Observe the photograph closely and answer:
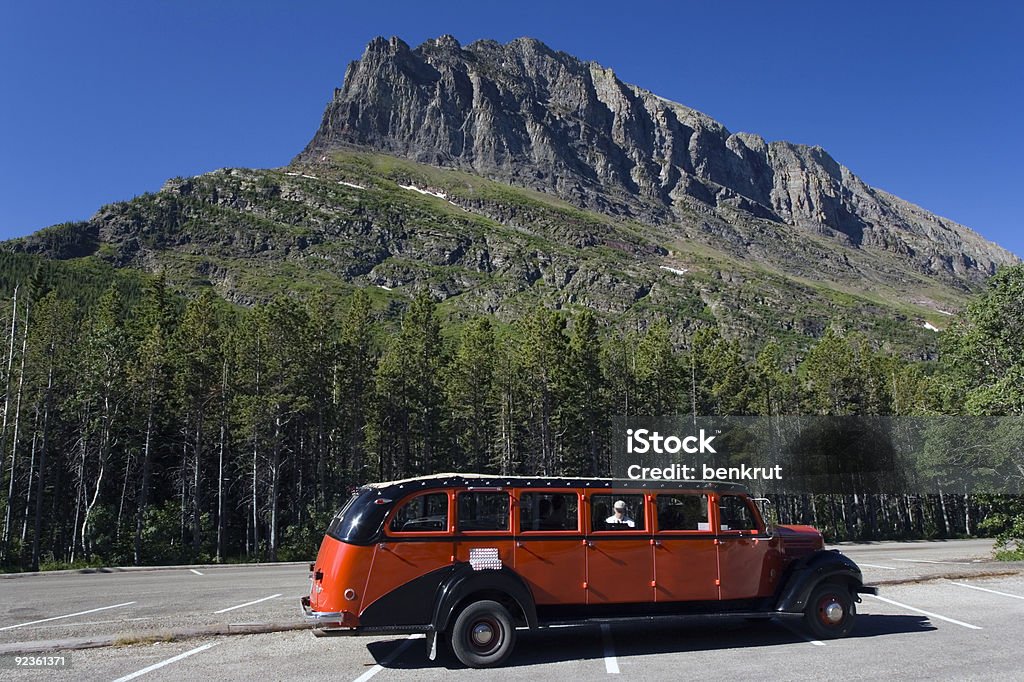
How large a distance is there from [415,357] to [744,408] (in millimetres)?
24037

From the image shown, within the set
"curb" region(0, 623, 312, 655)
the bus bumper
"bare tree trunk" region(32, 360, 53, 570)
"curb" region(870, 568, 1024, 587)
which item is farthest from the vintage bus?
"bare tree trunk" region(32, 360, 53, 570)

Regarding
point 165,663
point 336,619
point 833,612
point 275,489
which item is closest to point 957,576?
point 833,612

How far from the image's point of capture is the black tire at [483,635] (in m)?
8.70

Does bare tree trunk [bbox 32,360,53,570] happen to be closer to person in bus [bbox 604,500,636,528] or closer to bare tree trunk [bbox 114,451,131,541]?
bare tree trunk [bbox 114,451,131,541]

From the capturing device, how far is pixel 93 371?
32.6 metres

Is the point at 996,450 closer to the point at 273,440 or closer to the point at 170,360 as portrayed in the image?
the point at 273,440

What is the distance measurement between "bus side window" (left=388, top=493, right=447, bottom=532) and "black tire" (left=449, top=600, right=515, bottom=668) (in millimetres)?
1191

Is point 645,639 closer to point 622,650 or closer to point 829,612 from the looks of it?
point 622,650

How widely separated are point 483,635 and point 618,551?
233cm

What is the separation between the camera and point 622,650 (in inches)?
378

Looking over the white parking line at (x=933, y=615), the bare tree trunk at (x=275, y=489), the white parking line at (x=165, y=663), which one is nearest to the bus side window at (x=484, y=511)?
the white parking line at (x=165, y=663)

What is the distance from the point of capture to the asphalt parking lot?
838 cm

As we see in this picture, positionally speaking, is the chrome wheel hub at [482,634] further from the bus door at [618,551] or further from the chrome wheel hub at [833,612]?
A: the chrome wheel hub at [833,612]

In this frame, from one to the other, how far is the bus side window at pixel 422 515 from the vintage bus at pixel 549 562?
0.01 m
